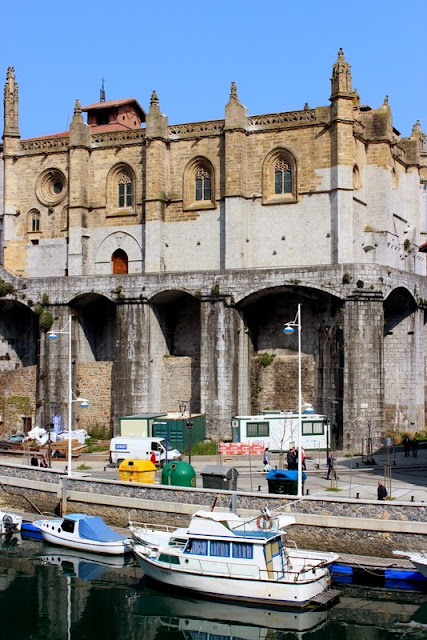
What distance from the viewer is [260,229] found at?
5903cm

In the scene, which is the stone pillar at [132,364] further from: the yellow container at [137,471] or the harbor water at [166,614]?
the harbor water at [166,614]

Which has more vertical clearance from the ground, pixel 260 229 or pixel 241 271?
pixel 260 229

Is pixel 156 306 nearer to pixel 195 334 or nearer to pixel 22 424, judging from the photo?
pixel 195 334

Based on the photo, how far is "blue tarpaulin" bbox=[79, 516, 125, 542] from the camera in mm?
33656

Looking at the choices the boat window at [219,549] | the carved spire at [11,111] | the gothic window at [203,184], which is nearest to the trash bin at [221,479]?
the boat window at [219,549]

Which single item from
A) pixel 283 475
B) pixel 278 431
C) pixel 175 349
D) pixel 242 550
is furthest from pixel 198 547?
pixel 175 349

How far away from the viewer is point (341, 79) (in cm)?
5516

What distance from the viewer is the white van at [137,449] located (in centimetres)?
4456

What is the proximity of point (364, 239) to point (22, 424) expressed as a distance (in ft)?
86.6

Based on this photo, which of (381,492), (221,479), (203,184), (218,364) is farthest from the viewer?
(203,184)

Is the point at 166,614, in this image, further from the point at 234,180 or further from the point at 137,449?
the point at 234,180

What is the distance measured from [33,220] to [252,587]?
43590mm

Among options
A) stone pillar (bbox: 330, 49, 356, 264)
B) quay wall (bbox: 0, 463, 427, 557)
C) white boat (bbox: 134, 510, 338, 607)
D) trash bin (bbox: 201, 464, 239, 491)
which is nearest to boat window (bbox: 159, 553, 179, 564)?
white boat (bbox: 134, 510, 338, 607)

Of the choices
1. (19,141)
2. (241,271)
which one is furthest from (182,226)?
(19,141)
